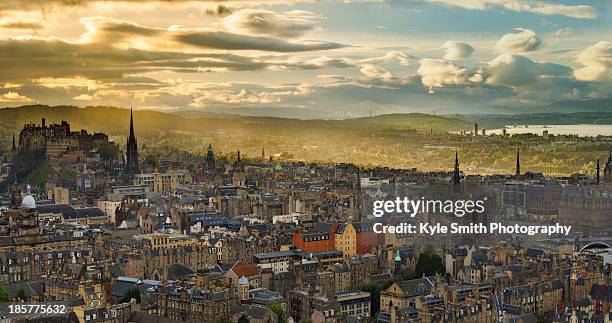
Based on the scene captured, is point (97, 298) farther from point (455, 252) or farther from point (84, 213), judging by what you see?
point (84, 213)

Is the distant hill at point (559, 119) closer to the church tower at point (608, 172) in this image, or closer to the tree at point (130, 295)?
the church tower at point (608, 172)

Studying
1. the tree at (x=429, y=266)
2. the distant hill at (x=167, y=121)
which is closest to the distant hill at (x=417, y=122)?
the distant hill at (x=167, y=121)

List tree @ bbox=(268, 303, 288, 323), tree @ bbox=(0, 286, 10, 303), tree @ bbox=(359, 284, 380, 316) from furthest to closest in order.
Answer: tree @ bbox=(359, 284, 380, 316) < tree @ bbox=(0, 286, 10, 303) < tree @ bbox=(268, 303, 288, 323)

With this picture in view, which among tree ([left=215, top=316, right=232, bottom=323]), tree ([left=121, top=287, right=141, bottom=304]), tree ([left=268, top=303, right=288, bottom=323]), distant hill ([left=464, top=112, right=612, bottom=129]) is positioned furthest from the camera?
distant hill ([left=464, top=112, right=612, bottom=129])

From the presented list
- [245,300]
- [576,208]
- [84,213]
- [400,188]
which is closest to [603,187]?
[576,208]

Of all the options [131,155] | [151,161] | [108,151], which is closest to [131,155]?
[131,155]

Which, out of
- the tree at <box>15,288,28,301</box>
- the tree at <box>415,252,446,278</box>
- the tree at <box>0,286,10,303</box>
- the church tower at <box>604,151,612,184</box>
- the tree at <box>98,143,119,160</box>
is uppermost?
the tree at <box>98,143,119,160</box>

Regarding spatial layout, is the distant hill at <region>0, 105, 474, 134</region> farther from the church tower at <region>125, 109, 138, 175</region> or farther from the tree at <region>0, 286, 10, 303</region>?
the tree at <region>0, 286, 10, 303</region>

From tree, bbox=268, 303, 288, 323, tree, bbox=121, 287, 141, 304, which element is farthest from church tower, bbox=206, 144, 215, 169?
tree, bbox=268, 303, 288, 323
